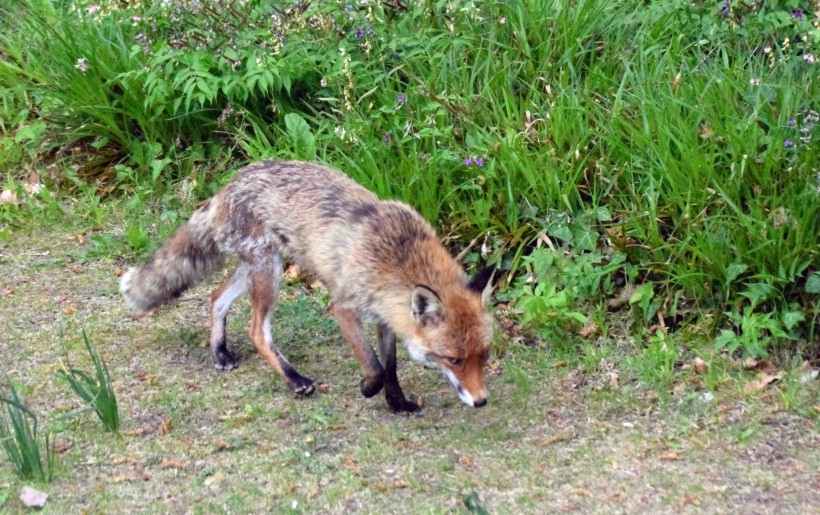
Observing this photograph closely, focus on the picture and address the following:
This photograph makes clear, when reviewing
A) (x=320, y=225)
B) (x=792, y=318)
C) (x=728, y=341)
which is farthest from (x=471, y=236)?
(x=792, y=318)

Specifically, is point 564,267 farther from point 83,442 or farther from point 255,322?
point 83,442

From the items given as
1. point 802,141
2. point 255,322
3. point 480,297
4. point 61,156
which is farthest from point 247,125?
point 802,141

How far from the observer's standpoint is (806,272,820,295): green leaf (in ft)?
18.2

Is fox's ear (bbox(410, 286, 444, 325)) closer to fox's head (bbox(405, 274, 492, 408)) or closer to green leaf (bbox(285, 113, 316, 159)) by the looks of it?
fox's head (bbox(405, 274, 492, 408))

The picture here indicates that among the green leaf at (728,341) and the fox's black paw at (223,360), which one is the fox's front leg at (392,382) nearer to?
the fox's black paw at (223,360)

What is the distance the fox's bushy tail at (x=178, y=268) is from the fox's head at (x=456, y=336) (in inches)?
57.2

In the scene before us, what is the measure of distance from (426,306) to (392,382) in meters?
0.55

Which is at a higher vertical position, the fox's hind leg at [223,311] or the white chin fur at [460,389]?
the white chin fur at [460,389]

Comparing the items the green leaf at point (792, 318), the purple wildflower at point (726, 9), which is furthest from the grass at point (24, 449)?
the purple wildflower at point (726, 9)

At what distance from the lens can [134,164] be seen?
8.34 meters

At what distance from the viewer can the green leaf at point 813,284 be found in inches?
218

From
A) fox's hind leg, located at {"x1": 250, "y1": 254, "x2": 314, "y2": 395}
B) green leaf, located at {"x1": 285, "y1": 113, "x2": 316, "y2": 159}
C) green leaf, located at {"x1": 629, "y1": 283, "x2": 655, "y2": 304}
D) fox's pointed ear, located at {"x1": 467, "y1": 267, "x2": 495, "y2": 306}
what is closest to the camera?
fox's pointed ear, located at {"x1": 467, "y1": 267, "x2": 495, "y2": 306}

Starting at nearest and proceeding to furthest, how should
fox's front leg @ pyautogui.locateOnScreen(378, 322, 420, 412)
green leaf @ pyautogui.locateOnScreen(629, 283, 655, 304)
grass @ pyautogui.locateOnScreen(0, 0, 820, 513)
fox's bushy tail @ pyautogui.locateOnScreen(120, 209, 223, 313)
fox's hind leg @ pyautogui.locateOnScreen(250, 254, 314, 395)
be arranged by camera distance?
grass @ pyautogui.locateOnScreen(0, 0, 820, 513) → fox's front leg @ pyautogui.locateOnScreen(378, 322, 420, 412) → fox's hind leg @ pyautogui.locateOnScreen(250, 254, 314, 395) → green leaf @ pyautogui.locateOnScreen(629, 283, 655, 304) → fox's bushy tail @ pyautogui.locateOnScreen(120, 209, 223, 313)

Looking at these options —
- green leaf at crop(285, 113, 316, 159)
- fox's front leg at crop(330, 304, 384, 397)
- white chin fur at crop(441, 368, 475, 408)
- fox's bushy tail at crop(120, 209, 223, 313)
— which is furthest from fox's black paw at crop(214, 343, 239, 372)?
green leaf at crop(285, 113, 316, 159)
